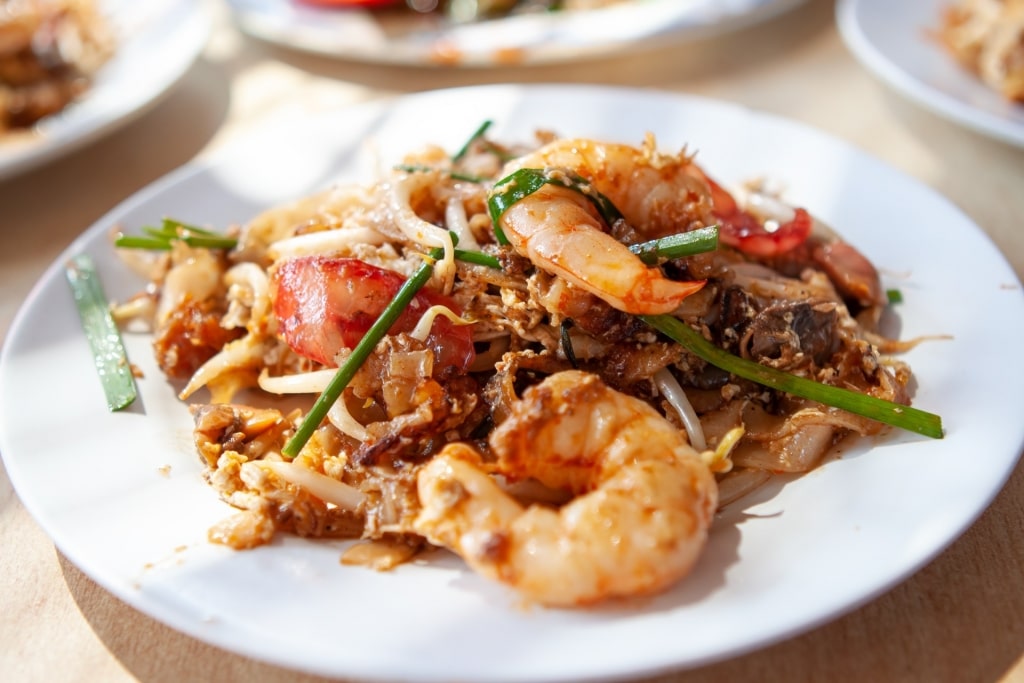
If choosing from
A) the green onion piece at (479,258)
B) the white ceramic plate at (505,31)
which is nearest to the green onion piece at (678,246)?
the green onion piece at (479,258)

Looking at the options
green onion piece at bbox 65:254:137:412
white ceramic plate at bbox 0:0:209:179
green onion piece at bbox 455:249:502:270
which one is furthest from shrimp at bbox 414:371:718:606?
white ceramic plate at bbox 0:0:209:179

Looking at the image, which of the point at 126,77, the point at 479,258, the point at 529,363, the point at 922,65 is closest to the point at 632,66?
the point at 922,65

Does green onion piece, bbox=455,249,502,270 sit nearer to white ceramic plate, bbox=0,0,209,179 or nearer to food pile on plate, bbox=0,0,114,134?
white ceramic plate, bbox=0,0,209,179

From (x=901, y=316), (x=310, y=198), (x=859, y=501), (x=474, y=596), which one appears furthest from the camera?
(x=310, y=198)

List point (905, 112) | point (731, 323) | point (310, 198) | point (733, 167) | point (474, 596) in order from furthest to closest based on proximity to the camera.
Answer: point (905, 112) → point (733, 167) → point (310, 198) → point (731, 323) → point (474, 596)

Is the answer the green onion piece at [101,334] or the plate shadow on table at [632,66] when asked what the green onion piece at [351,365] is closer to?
the green onion piece at [101,334]

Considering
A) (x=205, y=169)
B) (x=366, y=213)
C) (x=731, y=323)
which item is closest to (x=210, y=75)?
(x=205, y=169)

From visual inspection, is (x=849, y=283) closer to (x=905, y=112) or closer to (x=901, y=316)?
(x=901, y=316)
